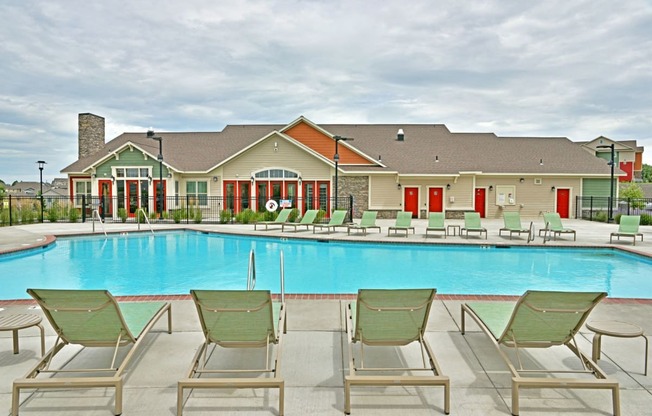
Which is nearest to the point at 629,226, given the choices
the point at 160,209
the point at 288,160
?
the point at 288,160

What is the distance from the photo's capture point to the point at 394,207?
27.3 m

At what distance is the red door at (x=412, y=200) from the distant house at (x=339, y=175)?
61 millimetres

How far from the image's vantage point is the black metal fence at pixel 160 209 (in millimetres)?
23219

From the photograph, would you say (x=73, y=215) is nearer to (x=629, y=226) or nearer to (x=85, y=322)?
(x=85, y=322)

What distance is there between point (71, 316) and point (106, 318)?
286 millimetres

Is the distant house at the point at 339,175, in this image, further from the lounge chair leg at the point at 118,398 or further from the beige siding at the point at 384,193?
the lounge chair leg at the point at 118,398

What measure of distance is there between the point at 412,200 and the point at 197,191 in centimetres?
1303

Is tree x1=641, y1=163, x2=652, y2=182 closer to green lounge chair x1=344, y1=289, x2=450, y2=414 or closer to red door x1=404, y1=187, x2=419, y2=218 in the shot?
red door x1=404, y1=187, x2=419, y2=218

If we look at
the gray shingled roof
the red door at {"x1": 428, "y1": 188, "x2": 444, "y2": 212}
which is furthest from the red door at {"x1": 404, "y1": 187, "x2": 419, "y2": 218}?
the gray shingled roof

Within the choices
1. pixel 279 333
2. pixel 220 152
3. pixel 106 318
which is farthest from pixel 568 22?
pixel 220 152

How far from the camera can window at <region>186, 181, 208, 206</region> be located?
2710cm

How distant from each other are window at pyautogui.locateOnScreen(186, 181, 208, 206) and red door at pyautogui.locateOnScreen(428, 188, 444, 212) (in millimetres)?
13458

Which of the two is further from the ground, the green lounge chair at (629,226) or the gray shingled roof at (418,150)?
the gray shingled roof at (418,150)

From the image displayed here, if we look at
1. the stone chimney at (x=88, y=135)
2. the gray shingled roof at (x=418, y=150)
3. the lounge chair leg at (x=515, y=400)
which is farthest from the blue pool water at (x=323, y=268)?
the stone chimney at (x=88, y=135)
